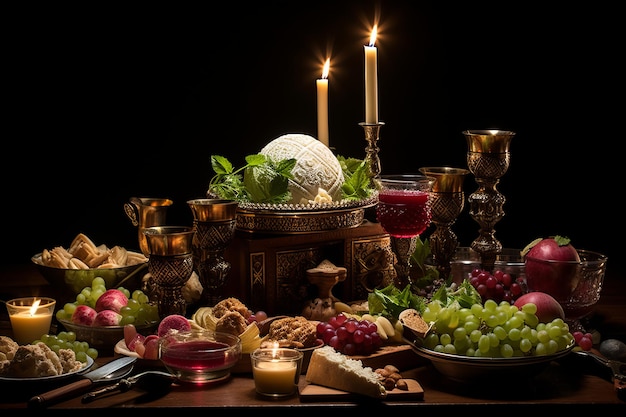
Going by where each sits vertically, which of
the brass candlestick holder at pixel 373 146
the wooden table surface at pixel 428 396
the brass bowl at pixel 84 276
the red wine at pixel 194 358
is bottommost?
the wooden table surface at pixel 428 396

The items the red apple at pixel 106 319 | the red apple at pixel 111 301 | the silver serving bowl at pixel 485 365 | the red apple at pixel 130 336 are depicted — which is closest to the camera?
the silver serving bowl at pixel 485 365

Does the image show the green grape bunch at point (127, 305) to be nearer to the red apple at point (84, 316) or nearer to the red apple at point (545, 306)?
the red apple at point (84, 316)

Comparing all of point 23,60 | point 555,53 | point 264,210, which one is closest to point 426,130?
point 555,53

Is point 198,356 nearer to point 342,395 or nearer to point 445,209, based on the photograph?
point 342,395

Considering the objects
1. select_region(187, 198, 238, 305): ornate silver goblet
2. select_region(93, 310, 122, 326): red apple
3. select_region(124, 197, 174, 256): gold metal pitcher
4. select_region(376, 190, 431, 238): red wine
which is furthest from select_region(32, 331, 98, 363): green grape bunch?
select_region(376, 190, 431, 238): red wine

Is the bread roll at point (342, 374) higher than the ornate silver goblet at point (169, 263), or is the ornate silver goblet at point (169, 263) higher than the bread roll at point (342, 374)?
the ornate silver goblet at point (169, 263)

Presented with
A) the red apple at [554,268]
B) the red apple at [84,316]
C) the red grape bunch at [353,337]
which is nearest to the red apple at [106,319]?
the red apple at [84,316]

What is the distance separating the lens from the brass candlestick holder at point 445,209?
4.46 m

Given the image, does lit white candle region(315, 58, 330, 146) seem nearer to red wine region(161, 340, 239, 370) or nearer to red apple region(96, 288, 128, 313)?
red apple region(96, 288, 128, 313)

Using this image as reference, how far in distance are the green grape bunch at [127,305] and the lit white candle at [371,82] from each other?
1.29 m

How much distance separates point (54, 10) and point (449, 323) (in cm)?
309

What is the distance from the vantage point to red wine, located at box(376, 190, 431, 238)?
428cm

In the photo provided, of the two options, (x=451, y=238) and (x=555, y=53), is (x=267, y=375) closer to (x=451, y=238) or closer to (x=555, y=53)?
(x=451, y=238)

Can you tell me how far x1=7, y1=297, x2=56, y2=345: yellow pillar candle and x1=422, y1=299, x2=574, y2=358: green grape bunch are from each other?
5.01 ft
